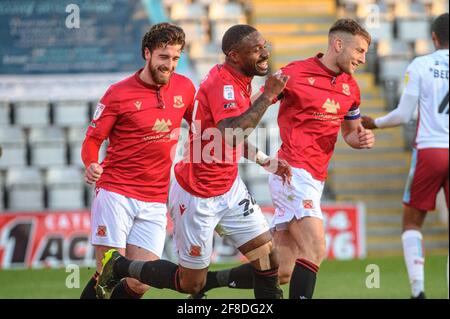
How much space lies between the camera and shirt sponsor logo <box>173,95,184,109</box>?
292 inches

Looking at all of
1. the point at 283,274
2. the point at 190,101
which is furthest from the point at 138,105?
the point at 283,274

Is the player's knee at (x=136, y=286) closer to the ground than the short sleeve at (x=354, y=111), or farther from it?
closer to the ground

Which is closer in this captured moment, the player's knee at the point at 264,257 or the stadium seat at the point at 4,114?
the player's knee at the point at 264,257

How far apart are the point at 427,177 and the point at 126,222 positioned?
2.44 m

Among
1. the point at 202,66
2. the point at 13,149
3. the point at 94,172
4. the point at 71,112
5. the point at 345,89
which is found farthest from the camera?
the point at 202,66

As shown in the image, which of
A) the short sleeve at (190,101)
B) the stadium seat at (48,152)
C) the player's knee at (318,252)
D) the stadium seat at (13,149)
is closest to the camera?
the player's knee at (318,252)

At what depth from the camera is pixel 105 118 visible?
23.8ft

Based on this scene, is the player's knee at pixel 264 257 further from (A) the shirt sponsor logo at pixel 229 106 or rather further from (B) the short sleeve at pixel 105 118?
(B) the short sleeve at pixel 105 118

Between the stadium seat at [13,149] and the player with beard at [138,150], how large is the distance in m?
7.30

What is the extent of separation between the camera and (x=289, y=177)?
7301 millimetres

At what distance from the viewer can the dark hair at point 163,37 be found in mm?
7227

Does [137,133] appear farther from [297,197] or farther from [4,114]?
[4,114]

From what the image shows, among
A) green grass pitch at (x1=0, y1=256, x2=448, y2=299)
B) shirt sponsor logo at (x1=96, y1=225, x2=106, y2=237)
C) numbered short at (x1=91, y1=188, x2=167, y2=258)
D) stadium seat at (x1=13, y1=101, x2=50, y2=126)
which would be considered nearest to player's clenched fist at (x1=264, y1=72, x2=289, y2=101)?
numbered short at (x1=91, y1=188, x2=167, y2=258)

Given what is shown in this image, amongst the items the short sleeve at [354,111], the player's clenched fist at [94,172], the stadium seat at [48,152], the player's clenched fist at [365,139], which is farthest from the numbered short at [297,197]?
the stadium seat at [48,152]
